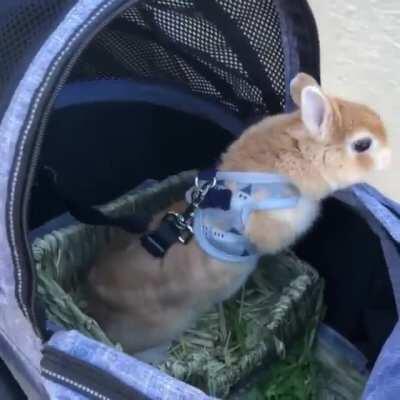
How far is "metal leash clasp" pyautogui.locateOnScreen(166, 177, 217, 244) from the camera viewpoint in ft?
3.90

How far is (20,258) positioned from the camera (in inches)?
34.5

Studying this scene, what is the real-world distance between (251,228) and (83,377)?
0.40 m

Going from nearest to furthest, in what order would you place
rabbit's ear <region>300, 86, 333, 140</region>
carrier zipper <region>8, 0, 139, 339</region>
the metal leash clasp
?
1. carrier zipper <region>8, 0, 139, 339</region>
2. rabbit's ear <region>300, 86, 333, 140</region>
3. the metal leash clasp

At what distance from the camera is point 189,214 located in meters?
1.20

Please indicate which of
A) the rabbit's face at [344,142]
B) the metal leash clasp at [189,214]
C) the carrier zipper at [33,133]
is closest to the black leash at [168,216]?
the metal leash clasp at [189,214]

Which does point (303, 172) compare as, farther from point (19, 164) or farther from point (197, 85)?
point (19, 164)

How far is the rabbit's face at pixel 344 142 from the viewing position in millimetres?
1146

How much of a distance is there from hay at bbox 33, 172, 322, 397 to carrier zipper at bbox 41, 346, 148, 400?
0.80 ft

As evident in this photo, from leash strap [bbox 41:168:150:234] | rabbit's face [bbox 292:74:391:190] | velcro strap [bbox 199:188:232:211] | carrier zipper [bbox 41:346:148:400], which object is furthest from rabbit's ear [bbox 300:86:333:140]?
carrier zipper [bbox 41:346:148:400]

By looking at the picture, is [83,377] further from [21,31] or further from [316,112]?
[316,112]

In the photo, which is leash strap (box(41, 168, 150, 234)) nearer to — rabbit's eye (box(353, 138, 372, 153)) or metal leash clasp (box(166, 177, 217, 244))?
metal leash clasp (box(166, 177, 217, 244))

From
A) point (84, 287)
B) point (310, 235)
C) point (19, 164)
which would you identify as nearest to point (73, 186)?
point (84, 287)

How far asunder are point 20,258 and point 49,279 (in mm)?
307

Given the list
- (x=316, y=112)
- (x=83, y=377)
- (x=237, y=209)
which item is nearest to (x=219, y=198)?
(x=237, y=209)
